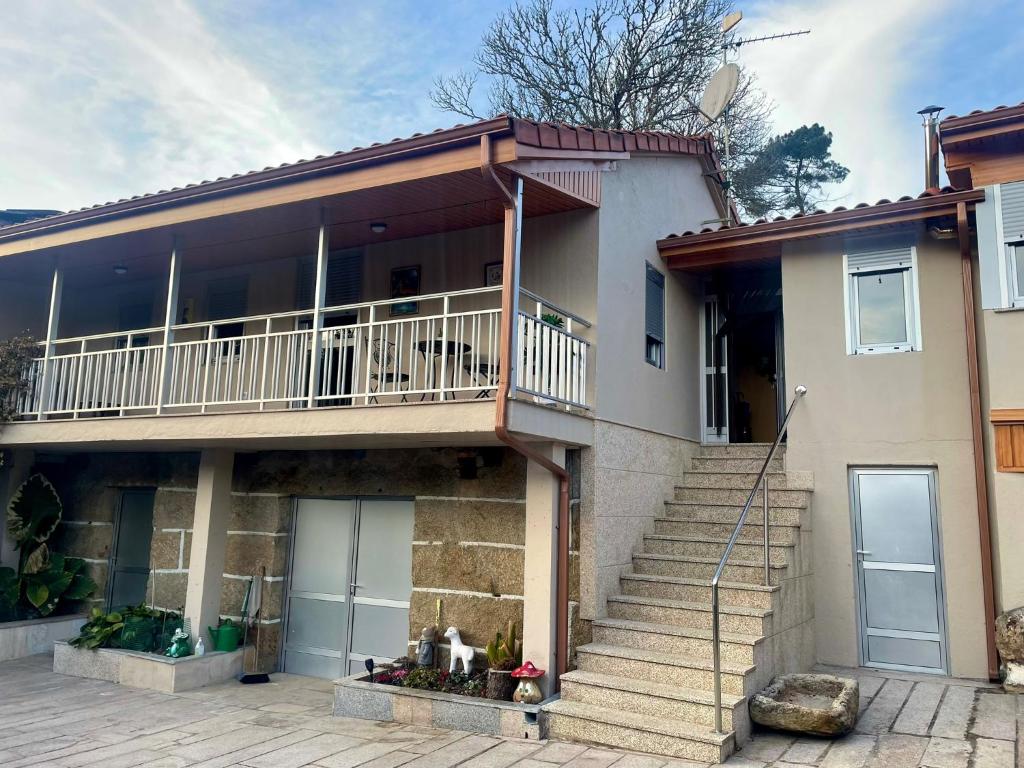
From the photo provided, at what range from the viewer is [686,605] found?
662 cm

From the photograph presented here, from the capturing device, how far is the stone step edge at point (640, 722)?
17.2 ft

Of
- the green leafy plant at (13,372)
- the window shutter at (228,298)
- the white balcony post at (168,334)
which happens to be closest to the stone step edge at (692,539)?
the white balcony post at (168,334)

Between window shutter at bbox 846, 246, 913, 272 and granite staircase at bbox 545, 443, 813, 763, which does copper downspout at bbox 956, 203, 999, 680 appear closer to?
window shutter at bbox 846, 246, 913, 272

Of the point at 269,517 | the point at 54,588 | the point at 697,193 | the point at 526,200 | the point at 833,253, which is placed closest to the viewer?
the point at 526,200

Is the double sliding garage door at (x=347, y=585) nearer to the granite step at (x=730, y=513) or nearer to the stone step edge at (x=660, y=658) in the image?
the stone step edge at (x=660, y=658)

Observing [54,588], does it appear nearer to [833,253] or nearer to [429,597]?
[429,597]

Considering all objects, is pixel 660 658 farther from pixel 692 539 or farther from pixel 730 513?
pixel 730 513

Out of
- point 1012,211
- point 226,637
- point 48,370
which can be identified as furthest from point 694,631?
point 48,370

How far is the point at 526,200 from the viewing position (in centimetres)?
723

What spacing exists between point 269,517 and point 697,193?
→ 24.2 feet

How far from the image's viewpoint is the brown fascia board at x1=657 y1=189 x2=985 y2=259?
740 cm

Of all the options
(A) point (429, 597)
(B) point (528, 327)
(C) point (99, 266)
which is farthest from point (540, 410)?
(C) point (99, 266)

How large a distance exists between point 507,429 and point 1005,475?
4747 mm

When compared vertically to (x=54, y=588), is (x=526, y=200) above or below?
above
